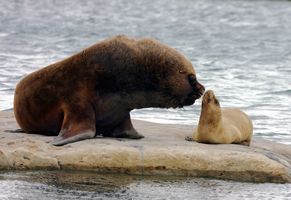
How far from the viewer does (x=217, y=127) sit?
388 inches

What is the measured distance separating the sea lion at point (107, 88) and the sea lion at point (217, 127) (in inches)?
17.5

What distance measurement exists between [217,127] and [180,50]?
14.4m

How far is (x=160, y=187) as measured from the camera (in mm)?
8328

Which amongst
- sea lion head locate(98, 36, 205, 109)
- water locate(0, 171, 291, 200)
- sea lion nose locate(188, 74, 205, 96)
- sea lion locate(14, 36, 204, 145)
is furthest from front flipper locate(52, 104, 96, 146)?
sea lion nose locate(188, 74, 205, 96)

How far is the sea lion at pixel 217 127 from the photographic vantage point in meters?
9.84

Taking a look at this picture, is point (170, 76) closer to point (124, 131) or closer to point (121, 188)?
point (124, 131)

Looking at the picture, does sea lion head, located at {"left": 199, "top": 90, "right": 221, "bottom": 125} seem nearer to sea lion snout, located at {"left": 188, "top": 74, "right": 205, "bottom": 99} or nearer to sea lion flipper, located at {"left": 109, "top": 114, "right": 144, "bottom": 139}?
sea lion snout, located at {"left": 188, "top": 74, "right": 205, "bottom": 99}

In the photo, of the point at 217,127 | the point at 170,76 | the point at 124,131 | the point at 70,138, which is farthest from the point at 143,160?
the point at 217,127

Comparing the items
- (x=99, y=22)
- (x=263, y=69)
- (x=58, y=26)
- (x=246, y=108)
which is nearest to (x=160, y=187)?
(x=246, y=108)

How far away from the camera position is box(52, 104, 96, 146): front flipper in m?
9.18

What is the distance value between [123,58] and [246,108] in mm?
6133

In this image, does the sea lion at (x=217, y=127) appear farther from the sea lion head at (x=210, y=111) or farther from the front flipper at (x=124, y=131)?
the front flipper at (x=124, y=131)

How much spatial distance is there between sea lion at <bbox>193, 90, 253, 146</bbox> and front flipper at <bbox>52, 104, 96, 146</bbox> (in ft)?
4.06

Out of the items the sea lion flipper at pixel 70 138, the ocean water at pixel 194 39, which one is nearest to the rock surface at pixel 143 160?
the sea lion flipper at pixel 70 138
